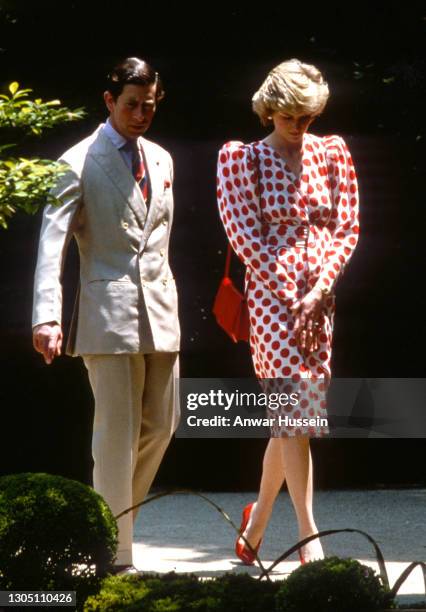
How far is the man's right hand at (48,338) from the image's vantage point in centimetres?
564

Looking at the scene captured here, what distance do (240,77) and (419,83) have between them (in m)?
1.03

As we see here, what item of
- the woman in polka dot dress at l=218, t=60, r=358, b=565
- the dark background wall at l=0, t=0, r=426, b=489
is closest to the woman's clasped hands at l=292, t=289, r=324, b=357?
the woman in polka dot dress at l=218, t=60, r=358, b=565

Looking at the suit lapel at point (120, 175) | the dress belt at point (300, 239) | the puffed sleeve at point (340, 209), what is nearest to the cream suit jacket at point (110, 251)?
the suit lapel at point (120, 175)

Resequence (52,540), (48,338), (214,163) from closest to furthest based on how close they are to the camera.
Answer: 1. (52,540)
2. (48,338)
3. (214,163)

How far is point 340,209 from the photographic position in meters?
6.30

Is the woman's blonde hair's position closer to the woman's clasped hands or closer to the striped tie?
the striped tie

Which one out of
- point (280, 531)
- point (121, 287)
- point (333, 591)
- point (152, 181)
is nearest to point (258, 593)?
point (333, 591)

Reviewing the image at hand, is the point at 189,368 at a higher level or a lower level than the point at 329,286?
lower

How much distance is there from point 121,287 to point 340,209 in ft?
3.23

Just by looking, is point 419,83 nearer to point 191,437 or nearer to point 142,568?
point 191,437

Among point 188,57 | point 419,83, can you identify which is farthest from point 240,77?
point 419,83

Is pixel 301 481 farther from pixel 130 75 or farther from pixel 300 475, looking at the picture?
pixel 130 75

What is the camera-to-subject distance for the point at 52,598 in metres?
4.34

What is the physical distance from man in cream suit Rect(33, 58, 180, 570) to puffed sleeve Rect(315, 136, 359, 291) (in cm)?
69
